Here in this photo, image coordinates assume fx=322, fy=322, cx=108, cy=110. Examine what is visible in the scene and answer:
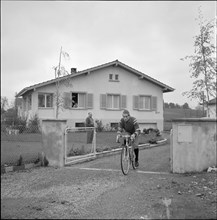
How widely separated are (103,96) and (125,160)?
62.7 feet

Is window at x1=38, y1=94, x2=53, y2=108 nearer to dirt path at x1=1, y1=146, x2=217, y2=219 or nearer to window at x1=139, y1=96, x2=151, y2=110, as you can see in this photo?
window at x1=139, y1=96, x2=151, y2=110

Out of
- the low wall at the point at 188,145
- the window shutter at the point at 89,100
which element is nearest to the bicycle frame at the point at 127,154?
the low wall at the point at 188,145

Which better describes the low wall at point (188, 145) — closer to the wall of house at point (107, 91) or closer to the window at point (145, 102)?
the wall of house at point (107, 91)

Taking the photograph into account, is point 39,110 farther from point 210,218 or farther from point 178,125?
point 210,218

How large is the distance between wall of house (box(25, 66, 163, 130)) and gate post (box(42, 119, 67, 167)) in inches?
602

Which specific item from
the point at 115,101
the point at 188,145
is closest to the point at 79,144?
the point at 188,145

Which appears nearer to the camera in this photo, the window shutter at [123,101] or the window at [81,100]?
the window at [81,100]

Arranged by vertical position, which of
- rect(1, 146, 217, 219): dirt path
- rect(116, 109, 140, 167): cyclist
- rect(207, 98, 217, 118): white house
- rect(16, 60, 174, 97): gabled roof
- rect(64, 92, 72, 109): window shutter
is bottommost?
rect(1, 146, 217, 219): dirt path

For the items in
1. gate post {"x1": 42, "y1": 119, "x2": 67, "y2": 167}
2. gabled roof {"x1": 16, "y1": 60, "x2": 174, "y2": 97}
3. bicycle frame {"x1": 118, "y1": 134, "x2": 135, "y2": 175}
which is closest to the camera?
bicycle frame {"x1": 118, "y1": 134, "x2": 135, "y2": 175}

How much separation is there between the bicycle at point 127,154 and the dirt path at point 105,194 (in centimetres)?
23

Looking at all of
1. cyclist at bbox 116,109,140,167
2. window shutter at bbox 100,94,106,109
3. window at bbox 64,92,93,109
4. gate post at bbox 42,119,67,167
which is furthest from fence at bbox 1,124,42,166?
window shutter at bbox 100,94,106,109

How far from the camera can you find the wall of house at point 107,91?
25562mm

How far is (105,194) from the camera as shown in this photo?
20.4 feet

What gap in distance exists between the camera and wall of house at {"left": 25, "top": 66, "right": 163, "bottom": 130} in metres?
25.6
